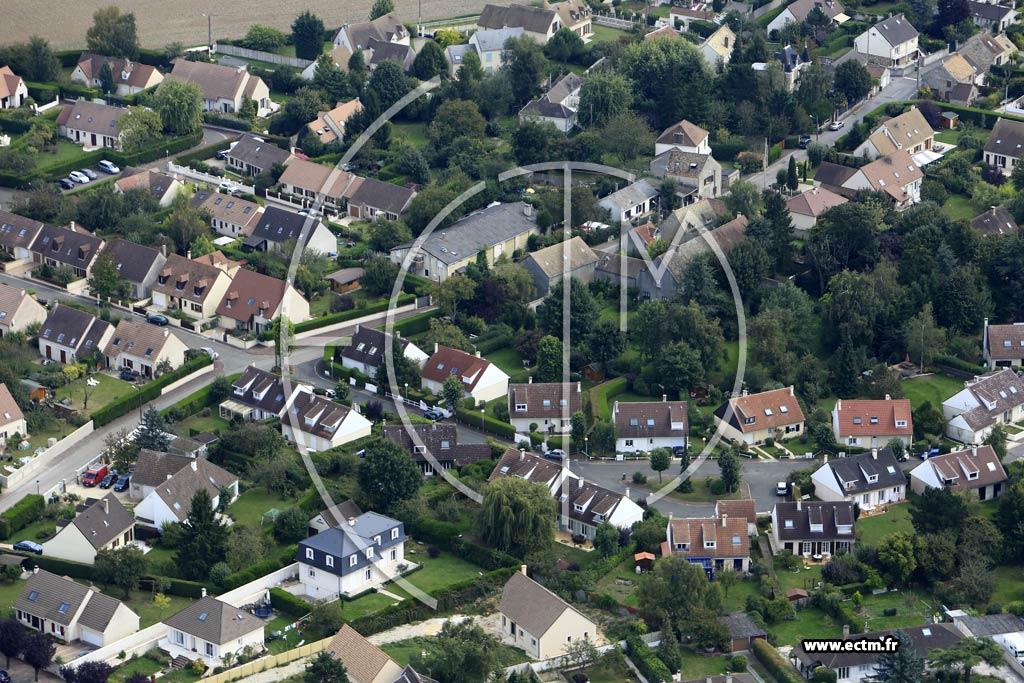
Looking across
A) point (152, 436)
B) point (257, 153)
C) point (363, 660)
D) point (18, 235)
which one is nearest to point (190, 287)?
point (18, 235)

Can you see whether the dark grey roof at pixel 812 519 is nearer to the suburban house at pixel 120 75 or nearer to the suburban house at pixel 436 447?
the suburban house at pixel 436 447

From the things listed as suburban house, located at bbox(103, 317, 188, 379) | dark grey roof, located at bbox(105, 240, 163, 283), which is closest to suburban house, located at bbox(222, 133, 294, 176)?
dark grey roof, located at bbox(105, 240, 163, 283)

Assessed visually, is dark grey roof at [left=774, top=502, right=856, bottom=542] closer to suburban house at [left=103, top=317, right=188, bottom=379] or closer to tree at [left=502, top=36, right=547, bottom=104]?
suburban house at [left=103, top=317, right=188, bottom=379]

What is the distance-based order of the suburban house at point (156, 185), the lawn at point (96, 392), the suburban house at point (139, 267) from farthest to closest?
the suburban house at point (156, 185) → the suburban house at point (139, 267) → the lawn at point (96, 392)

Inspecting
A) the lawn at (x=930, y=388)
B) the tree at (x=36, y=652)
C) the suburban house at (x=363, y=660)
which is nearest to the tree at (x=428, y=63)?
A: the lawn at (x=930, y=388)

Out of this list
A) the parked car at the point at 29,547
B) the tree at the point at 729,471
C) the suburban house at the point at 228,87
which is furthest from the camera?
the suburban house at the point at 228,87

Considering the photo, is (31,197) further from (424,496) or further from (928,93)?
(928,93)
